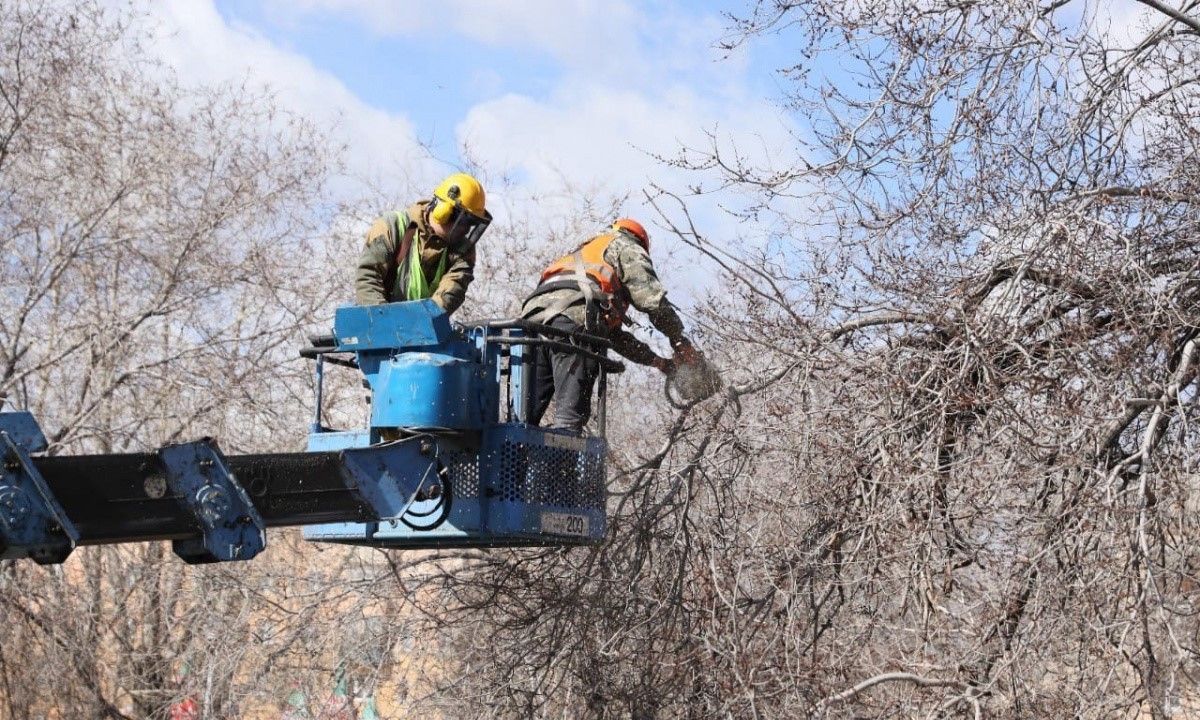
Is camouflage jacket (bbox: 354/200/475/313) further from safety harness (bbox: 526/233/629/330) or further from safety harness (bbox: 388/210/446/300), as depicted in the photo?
safety harness (bbox: 526/233/629/330)

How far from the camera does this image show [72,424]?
52.8 feet

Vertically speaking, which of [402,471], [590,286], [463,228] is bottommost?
[402,471]

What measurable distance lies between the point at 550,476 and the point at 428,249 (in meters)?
1.37

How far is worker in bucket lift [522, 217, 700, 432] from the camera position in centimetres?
793

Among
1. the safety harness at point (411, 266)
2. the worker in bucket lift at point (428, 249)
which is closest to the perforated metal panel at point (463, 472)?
the worker in bucket lift at point (428, 249)

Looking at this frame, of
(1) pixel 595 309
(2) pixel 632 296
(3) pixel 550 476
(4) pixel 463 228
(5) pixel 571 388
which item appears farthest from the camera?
(2) pixel 632 296

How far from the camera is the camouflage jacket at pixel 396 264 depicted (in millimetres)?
7691

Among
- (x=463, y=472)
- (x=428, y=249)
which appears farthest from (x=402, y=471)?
(x=428, y=249)

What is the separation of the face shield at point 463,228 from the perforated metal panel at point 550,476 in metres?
1.17

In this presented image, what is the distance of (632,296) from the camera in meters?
8.41

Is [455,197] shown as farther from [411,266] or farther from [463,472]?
[463,472]

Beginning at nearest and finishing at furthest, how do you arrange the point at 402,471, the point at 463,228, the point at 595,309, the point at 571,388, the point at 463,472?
the point at 402,471 < the point at 463,472 < the point at 463,228 < the point at 571,388 < the point at 595,309

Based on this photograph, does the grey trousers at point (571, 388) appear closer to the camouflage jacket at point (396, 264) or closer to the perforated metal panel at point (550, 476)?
the perforated metal panel at point (550, 476)

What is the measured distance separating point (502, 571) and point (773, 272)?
2514 millimetres
